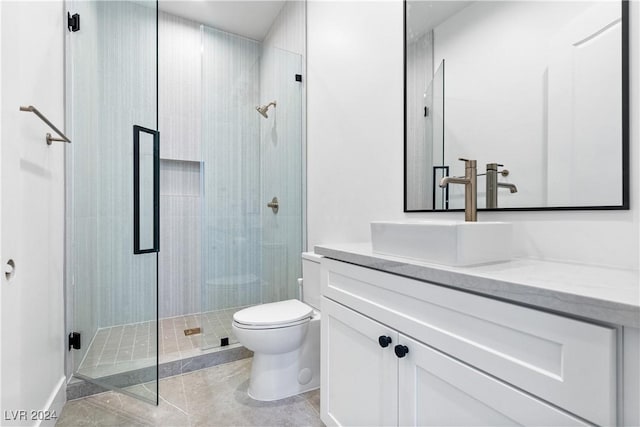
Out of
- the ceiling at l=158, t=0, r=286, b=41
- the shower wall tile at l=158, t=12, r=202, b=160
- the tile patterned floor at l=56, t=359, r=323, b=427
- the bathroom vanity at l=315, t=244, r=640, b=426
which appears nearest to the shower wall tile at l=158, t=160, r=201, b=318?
the shower wall tile at l=158, t=12, r=202, b=160

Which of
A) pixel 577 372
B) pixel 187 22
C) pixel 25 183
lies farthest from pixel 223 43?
pixel 577 372

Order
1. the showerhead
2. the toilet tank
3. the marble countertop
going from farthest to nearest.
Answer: the showerhead
the toilet tank
the marble countertop

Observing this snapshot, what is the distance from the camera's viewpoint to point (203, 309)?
7.61 feet

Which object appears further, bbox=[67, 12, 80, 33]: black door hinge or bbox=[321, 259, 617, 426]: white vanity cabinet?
bbox=[67, 12, 80, 33]: black door hinge

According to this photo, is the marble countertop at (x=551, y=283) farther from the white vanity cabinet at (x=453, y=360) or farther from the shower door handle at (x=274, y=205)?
the shower door handle at (x=274, y=205)

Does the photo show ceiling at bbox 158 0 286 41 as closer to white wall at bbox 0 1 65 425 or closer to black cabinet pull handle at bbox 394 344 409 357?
white wall at bbox 0 1 65 425

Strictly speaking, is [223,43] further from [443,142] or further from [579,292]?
[579,292]

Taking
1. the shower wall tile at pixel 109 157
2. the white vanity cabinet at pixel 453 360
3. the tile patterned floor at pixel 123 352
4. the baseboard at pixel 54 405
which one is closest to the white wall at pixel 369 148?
the white vanity cabinet at pixel 453 360

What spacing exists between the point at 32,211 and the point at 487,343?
1714 mm

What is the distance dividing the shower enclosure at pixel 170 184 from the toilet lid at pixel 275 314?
0.44m

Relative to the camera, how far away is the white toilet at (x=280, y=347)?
1652 mm

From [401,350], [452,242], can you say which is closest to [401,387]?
[401,350]

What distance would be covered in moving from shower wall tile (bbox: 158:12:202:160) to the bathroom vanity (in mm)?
2344

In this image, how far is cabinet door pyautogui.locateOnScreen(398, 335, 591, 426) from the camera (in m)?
0.62
